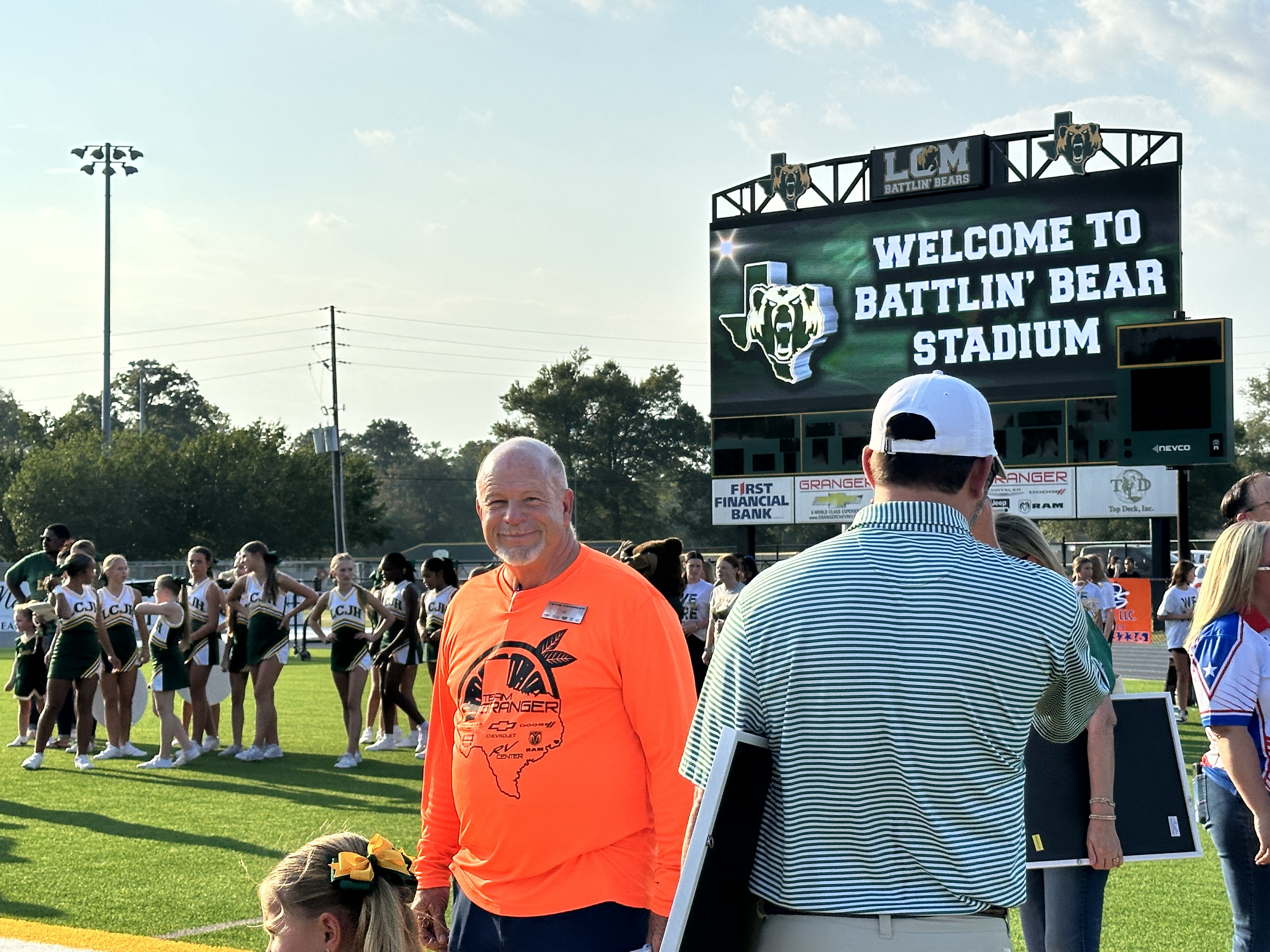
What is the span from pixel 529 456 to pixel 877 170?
29644 mm

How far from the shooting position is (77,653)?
→ 12836 millimetres

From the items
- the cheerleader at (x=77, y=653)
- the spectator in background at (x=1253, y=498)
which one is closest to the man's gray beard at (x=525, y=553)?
the spectator in background at (x=1253, y=498)

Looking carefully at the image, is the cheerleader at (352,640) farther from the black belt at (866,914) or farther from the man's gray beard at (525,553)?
the black belt at (866,914)

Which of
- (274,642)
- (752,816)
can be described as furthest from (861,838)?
(274,642)

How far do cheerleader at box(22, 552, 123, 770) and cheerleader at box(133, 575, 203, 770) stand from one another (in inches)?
17.1

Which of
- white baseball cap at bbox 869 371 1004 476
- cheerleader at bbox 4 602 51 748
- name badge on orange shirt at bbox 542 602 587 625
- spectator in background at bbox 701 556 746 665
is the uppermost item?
white baseball cap at bbox 869 371 1004 476

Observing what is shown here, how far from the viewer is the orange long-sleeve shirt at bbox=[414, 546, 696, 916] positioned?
3258 millimetres

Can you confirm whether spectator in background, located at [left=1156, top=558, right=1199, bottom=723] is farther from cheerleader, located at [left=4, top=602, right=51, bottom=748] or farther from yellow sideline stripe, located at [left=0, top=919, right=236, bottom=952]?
yellow sideline stripe, located at [left=0, top=919, right=236, bottom=952]

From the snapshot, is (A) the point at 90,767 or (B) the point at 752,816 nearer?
(B) the point at 752,816

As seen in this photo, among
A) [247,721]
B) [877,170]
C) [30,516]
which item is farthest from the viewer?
[30,516]

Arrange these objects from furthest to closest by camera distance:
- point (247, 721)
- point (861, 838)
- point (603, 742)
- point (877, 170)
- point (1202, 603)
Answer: point (877, 170)
point (247, 721)
point (1202, 603)
point (603, 742)
point (861, 838)

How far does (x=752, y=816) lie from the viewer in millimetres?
2486

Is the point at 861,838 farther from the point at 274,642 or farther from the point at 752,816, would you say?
the point at 274,642

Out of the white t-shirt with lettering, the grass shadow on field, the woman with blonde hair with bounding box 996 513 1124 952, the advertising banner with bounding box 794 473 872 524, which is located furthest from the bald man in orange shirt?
the advertising banner with bounding box 794 473 872 524
